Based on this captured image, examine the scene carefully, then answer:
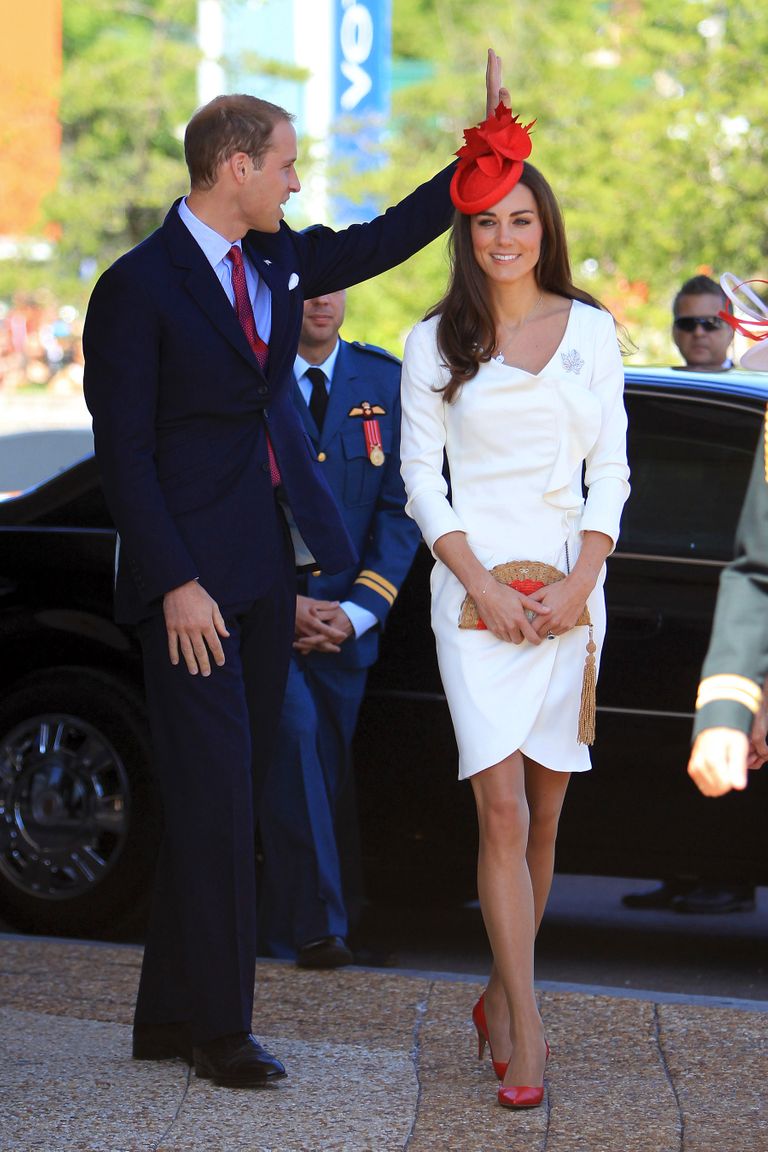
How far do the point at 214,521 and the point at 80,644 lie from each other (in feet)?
5.90

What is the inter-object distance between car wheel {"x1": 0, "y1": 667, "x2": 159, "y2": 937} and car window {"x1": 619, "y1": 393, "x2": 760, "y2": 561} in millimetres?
1658

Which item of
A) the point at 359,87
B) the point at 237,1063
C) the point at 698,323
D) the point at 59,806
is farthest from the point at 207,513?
the point at 359,87

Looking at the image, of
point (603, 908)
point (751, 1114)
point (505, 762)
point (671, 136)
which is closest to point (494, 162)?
point (505, 762)

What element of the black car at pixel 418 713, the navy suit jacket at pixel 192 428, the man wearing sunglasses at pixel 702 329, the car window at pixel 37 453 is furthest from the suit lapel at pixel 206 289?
the car window at pixel 37 453

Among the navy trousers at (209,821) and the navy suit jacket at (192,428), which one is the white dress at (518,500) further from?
the navy trousers at (209,821)

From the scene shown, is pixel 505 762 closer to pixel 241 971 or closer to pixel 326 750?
pixel 241 971

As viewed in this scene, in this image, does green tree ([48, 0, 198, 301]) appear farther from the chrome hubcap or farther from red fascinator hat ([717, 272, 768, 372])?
red fascinator hat ([717, 272, 768, 372])

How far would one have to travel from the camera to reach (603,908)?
6.64m

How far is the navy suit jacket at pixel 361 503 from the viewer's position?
5.54 meters

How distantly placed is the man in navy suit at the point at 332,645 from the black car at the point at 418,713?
0.52ft

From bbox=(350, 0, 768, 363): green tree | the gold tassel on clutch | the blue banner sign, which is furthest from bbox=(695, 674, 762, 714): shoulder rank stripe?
the blue banner sign

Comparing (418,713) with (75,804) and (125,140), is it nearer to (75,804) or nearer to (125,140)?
(75,804)

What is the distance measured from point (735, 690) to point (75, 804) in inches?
140

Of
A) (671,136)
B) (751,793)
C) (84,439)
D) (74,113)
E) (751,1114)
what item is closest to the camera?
(751,1114)
